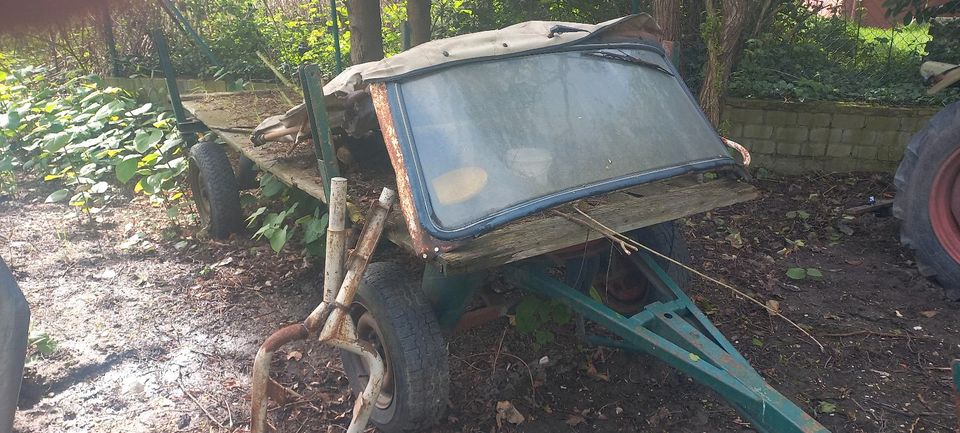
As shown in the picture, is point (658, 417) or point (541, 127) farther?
point (658, 417)

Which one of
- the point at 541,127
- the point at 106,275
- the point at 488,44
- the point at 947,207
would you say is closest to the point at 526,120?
the point at 541,127

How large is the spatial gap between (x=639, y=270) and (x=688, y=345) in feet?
3.13

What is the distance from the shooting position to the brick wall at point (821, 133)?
565 centimetres

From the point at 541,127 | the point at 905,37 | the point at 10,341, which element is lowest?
the point at 10,341

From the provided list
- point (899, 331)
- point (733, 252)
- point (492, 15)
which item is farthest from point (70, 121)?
point (899, 331)

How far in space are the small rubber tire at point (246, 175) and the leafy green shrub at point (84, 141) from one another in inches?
17.6

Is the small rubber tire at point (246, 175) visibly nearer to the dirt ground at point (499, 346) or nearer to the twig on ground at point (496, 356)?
the dirt ground at point (499, 346)

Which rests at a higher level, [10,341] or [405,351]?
[10,341]

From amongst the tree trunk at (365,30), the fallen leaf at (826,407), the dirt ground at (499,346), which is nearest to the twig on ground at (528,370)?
the dirt ground at (499,346)

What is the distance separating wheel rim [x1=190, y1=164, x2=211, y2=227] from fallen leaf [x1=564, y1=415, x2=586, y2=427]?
3.12 m

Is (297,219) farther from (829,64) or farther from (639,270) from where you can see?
(829,64)

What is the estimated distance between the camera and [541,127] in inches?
100.0

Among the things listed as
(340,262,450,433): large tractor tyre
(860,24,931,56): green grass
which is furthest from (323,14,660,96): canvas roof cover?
(860,24,931,56): green grass

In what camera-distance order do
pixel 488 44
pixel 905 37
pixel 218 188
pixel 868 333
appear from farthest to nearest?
pixel 905 37 → pixel 218 188 → pixel 868 333 → pixel 488 44
